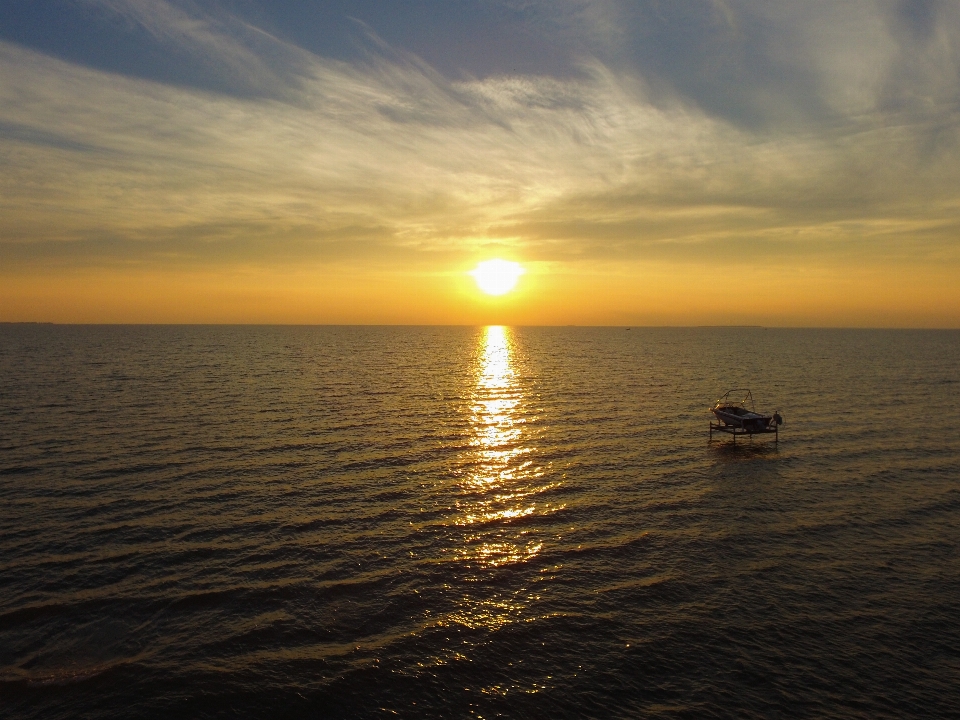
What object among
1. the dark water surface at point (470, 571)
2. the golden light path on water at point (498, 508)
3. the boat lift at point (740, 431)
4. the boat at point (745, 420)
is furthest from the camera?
the boat at point (745, 420)

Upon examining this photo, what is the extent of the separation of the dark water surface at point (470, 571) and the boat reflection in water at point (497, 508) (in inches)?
8.1

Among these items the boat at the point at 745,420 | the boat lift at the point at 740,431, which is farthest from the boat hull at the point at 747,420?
the boat lift at the point at 740,431

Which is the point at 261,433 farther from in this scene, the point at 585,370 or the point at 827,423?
the point at 585,370

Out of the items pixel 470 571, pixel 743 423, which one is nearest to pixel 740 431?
pixel 743 423

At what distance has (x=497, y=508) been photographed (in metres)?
31.5

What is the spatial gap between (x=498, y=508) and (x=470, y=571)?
7874mm

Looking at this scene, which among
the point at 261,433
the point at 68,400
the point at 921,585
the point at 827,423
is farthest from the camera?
the point at 68,400

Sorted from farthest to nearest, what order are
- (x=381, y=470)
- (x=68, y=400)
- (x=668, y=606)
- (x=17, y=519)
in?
(x=68, y=400) < (x=381, y=470) < (x=17, y=519) < (x=668, y=606)

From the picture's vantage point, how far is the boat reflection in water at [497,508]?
70.4 feet

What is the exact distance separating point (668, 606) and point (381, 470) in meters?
21.7

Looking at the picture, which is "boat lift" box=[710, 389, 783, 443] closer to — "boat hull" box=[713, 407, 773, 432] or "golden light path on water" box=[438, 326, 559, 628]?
"boat hull" box=[713, 407, 773, 432]

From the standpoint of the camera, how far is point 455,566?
2416 centimetres

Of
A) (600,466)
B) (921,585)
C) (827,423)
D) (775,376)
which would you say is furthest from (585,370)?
(921,585)

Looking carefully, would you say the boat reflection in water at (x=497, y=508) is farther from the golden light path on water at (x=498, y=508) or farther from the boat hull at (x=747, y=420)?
the boat hull at (x=747, y=420)
